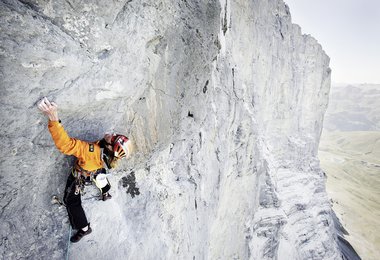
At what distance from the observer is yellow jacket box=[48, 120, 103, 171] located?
13.2 feet

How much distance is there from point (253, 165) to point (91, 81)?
12.9m

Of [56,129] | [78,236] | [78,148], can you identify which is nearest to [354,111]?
[78,236]

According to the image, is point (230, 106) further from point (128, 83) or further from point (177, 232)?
point (128, 83)

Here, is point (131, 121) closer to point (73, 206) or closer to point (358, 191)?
point (73, 206)

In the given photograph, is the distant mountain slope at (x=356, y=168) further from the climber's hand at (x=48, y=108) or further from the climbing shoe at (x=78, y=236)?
the climber's hand at (x=48, y=108)

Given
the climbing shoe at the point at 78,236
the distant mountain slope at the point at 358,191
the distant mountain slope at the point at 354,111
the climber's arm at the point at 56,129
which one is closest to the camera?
the climber's arm at the point at 56,129

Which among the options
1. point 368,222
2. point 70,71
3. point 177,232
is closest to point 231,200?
point 177,232

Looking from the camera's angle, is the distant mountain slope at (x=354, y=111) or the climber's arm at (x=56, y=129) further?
the distant mountain slope at (x=354, y=111)

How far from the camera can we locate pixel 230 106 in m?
11.7

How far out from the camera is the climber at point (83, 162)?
428 cm

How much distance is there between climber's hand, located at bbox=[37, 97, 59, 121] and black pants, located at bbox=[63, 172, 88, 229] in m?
1.39

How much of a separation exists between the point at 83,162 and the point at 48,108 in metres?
1.14

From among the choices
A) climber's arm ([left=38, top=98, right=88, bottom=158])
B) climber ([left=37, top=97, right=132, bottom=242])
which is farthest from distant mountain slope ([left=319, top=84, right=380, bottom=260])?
climber's arm ([left=38, top=98, right=88, bottom=158])

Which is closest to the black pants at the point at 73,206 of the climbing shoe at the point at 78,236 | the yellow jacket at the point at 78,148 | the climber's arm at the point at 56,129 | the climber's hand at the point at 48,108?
the climbing shoe at the point at 78,236
